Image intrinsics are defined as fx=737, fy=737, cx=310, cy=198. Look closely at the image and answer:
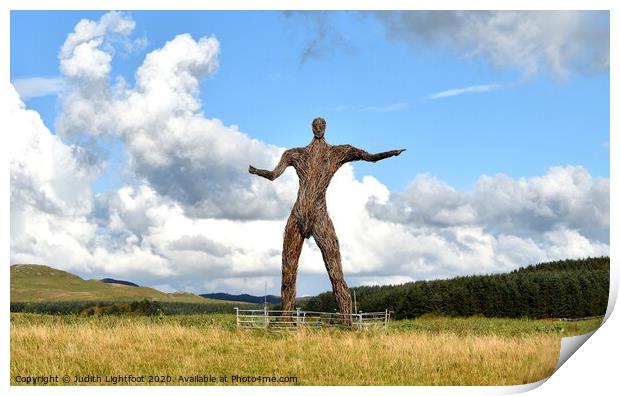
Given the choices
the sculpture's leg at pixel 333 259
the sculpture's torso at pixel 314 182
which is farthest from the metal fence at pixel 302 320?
the sculpture's torso at pixel 314 182

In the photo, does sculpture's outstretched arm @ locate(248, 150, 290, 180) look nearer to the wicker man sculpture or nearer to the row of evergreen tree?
the wicker man sculpture

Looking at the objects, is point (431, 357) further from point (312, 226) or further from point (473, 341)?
point (312, 226)

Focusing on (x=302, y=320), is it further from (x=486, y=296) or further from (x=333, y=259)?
(x=486, y=296)

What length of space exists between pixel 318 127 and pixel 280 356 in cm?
473

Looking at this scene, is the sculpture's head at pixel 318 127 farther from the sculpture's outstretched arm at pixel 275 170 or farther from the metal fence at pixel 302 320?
the metal fence at pixel 302 320

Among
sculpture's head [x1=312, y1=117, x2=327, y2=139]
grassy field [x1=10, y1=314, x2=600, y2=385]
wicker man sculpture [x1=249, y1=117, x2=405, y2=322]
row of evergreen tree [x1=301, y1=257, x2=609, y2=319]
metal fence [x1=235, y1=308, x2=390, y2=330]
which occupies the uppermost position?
sculpture's head [x1=312, y1=117, x2=327, y2=139]

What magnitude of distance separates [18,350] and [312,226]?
5643mm

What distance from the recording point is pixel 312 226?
1426 cm

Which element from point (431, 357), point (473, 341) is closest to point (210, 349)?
point (431, 357)

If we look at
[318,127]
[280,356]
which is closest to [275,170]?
[318,127]

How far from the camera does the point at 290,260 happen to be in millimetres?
14617

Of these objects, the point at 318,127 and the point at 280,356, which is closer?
the point at 280,356

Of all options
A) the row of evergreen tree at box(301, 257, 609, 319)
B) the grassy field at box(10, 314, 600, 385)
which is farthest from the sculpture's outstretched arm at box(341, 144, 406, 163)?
the row of evergreen tree at box(301, 257, 609, 319)

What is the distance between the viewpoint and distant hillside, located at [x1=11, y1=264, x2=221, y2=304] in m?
20.3
